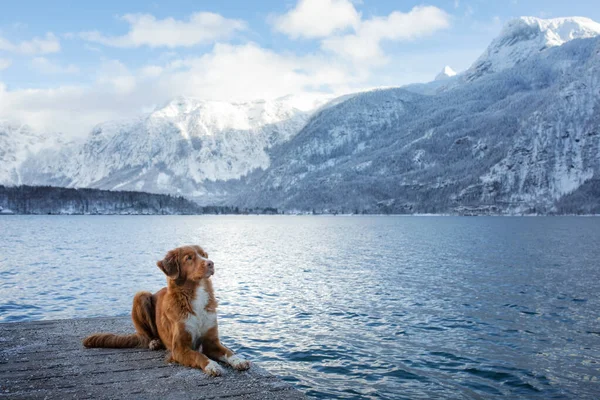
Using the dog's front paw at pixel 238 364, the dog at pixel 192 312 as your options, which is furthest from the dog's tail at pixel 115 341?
the dog's front paw at pixel 238 364

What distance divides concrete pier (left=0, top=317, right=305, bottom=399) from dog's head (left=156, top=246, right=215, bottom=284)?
160cm

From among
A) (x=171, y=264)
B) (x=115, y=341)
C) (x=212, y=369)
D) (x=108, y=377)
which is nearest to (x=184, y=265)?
(x=171, y=264)

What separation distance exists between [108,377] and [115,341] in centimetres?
208

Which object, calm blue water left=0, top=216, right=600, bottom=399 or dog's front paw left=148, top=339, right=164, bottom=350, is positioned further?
calm blue water left=0, top=216, right=600, bottom=399

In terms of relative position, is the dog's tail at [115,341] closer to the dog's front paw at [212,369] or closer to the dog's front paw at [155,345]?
the dog's front paw at [155,345]

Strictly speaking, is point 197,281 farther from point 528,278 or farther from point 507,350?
point 528,278

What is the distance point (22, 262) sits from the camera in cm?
4506

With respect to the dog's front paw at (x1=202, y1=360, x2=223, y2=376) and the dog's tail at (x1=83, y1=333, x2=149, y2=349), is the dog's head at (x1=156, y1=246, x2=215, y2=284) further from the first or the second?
the dog's tail at (x1=83, y1=333, x2=149, y2=349)

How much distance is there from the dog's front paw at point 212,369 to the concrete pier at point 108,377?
0.09 meters

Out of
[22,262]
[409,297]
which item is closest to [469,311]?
[409,297]

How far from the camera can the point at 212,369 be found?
783 cm

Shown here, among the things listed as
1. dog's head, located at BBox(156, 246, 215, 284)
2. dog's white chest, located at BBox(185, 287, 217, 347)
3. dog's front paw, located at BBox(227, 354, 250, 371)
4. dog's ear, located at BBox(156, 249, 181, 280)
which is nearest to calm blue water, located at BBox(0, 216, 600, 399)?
dog's front paw, located at BBox(227, 354, 250, 371)

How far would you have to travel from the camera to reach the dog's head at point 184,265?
27.1ft

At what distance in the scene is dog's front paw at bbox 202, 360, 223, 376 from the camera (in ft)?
25.6
